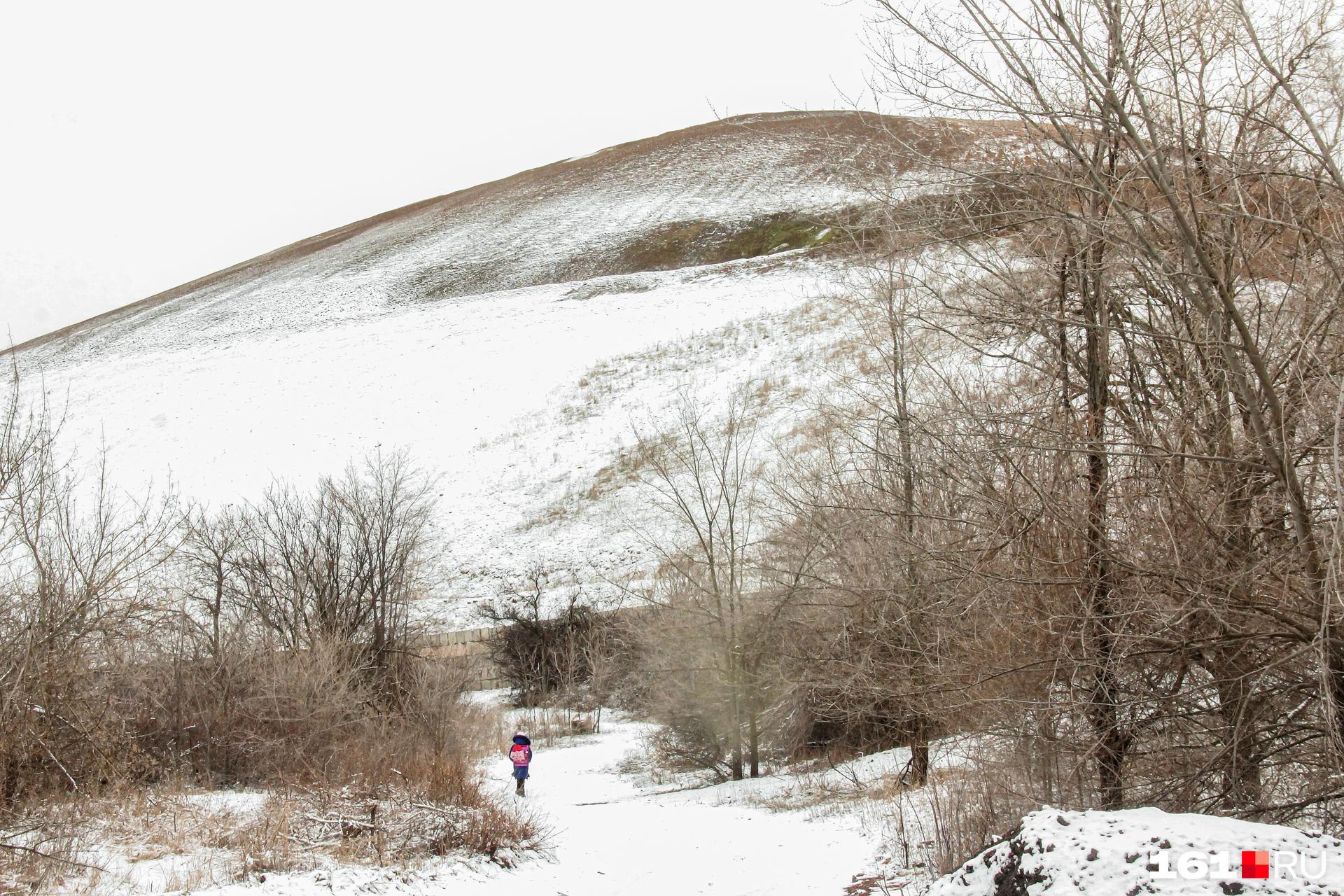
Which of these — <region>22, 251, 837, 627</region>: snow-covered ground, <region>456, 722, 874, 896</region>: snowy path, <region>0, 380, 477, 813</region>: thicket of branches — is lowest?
<region>456, 722, 874, 896</region>: snowy path

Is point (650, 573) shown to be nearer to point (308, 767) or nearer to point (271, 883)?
point (308, 767)

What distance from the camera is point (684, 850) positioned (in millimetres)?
10914

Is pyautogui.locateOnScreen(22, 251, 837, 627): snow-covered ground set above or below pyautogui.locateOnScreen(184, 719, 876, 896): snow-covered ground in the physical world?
above

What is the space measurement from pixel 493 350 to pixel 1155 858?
41618 millimetres

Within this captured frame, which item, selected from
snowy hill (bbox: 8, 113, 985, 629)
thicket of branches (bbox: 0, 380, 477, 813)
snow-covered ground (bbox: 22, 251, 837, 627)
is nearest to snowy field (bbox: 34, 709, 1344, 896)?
thicket of branches (bbox: 0, 380, 477, 813)

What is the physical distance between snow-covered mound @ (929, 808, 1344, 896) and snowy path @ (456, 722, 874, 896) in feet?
15.8

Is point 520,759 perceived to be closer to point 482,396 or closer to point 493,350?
point 482,396

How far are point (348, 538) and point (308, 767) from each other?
35.4 ft

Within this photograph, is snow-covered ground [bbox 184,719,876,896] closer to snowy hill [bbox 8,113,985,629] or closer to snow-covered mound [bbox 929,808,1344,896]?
snow-covered mound [bbox 929,808,1344,896]

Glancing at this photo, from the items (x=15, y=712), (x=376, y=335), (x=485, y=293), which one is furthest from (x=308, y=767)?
(x=485, y=293)

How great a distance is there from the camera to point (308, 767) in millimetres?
14617

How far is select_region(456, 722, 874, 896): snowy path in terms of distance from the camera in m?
8.85

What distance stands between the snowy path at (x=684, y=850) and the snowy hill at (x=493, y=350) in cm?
691

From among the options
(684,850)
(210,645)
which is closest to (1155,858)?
(684,850)
